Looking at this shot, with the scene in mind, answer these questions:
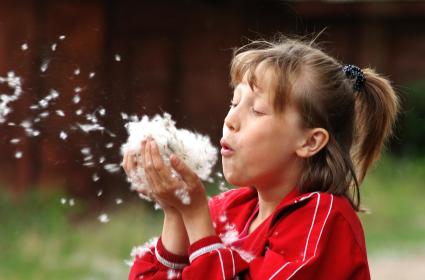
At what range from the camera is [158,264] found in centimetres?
299

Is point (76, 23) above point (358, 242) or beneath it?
beneath

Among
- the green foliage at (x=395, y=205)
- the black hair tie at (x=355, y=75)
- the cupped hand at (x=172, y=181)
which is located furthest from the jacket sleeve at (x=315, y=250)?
the green foliage at (x=395, y=205)

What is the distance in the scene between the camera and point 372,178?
896cm

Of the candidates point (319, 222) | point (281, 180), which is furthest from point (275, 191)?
point (319, 222)

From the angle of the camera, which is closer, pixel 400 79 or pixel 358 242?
pixel 358 242

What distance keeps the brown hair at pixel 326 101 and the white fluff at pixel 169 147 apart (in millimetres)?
264

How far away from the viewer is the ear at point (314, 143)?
2.94m

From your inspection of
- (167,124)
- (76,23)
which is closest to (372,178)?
(76,23)

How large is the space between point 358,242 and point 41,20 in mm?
5214

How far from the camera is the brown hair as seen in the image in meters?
2.93

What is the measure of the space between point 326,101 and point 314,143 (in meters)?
0.14

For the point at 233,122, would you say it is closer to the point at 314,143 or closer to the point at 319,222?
the point at 314,143

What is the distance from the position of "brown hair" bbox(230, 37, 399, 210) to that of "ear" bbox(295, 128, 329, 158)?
0.08ft

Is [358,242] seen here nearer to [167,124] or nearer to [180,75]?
[167,124]
